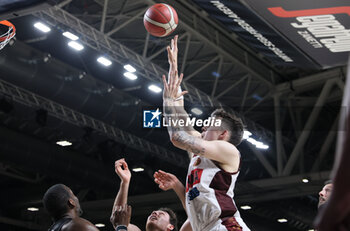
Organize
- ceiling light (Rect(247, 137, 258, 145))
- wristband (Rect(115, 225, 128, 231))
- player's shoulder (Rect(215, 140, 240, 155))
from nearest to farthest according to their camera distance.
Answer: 1. wristband (Rect(115, 225, 128, 231))
2. player's shoulder (Rect(215, 140, 240, 155))
3. ceiling light (Rect(247, 137, 258, 145))

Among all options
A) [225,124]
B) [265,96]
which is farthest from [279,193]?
[225,124]

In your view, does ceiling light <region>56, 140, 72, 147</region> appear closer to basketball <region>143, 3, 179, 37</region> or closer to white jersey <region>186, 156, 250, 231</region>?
basketball <region>143, 3, 179, 37</region>

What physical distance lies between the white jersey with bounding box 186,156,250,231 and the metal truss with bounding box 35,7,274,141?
7569 mm

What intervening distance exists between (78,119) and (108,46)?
2694mm

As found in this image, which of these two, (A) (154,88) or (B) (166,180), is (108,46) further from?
(B) (166,180)

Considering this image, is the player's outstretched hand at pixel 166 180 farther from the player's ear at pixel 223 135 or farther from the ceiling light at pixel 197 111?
the ceiling light at pixel 197 111

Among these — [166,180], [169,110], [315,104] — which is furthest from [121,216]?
[315,104]

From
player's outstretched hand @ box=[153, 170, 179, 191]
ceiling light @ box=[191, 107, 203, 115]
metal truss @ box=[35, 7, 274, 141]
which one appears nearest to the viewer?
player's outstretched hand @ box=[153, 170, 179, 191]

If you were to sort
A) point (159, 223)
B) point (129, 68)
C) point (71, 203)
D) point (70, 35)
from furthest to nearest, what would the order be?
point (129, 68) < point (70, 35) < point (159, 223) < point (71, 203)

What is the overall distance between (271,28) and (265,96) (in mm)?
9831

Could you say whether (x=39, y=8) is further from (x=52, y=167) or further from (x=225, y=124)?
(x=52, y=167)

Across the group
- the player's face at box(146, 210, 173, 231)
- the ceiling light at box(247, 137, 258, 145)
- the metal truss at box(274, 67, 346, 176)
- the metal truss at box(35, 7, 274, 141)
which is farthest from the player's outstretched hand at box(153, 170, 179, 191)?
the metal truss at box(274, 67, 346, 176)

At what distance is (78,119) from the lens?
45.3 ft

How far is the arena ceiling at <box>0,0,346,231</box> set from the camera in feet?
40.8
